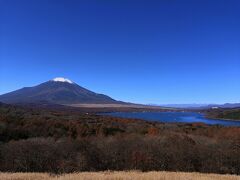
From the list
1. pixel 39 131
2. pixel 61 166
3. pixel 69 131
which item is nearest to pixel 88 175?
pixel 61 166

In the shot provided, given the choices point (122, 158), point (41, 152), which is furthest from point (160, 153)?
point (41, 152)

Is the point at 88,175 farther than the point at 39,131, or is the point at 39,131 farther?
the point at 39,131

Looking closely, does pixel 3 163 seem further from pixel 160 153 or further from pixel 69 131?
pixel 69 131

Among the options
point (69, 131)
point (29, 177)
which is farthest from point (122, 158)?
point (69, 131)

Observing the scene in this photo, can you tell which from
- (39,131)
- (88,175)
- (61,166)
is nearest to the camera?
(88,175)

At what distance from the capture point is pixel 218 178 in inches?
635

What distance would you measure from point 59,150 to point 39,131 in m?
14.3

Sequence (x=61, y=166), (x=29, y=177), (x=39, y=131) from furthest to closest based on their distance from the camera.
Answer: (x=39, y=131) < (x=61, y=166) < (x=29, y=177)

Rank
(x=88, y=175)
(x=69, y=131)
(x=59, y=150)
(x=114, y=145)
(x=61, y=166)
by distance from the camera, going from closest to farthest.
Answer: (x=88, y=175) < (x=61, y=166) < (x=59, y=150) < (x=114, y=145) < (x=69, y=131)

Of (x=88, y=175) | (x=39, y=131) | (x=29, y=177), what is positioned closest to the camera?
(x=29, y=177)

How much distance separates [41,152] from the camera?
66.0 ft

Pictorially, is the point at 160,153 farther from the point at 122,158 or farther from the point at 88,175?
the point at 88,175

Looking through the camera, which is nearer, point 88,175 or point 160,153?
point 88,175

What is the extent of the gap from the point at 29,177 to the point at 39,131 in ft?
65.5
